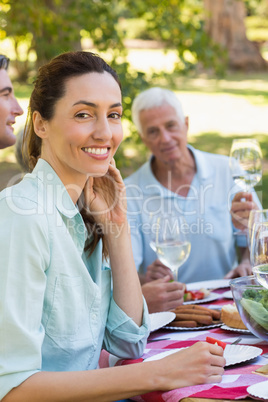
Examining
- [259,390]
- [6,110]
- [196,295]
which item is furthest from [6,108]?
[259,390]

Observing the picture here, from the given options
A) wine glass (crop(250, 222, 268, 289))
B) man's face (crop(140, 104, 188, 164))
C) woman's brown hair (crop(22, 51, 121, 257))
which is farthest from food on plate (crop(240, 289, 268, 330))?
man's face (crop(140, 104, 188, 164))

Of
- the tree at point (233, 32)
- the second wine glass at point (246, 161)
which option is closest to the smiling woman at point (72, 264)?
the second wine glass at point (246, 161)

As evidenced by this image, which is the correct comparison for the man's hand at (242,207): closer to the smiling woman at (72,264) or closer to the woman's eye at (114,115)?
the smiling woman at (72,264)

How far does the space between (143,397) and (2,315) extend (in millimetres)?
468

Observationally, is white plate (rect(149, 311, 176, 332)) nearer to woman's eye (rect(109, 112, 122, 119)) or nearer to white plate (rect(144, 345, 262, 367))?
white plate (rect(144, 345, 262, 367))

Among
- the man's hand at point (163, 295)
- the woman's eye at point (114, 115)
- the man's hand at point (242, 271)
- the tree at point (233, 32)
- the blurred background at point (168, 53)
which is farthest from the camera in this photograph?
the tree at point (233, 32)

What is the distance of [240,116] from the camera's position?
14.1 m

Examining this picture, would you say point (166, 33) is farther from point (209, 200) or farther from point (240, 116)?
point (240, 116)

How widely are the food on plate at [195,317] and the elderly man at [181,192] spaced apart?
1.32 meters

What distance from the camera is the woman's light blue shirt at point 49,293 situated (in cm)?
163

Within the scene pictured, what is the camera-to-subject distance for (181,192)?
12.5 ft

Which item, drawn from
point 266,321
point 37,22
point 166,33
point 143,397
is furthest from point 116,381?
point 166,33

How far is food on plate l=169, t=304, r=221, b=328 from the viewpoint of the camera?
2.23 meters

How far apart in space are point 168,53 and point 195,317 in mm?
6488
